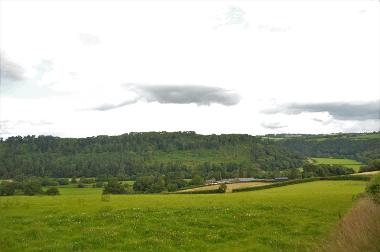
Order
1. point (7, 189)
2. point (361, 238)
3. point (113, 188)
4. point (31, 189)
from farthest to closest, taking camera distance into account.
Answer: point (113, 188), point (7, 189), point (31, 189), point (361, 238)

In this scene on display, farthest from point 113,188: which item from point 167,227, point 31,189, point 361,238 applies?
point 361,238

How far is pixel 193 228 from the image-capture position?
30812 millimetres

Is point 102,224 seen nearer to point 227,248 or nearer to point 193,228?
point 193,228

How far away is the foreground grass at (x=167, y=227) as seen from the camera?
87.1 feet

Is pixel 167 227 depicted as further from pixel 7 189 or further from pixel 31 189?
pixel 7 189

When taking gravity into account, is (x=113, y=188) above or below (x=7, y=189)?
below

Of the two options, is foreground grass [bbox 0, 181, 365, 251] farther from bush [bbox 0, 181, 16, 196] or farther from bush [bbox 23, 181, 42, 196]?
bush [bbox 0, 181, 16, 196]

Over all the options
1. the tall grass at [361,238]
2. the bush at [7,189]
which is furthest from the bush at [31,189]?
the tall grass at [361,238]

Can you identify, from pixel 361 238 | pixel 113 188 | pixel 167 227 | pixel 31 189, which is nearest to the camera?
pixel 361 238

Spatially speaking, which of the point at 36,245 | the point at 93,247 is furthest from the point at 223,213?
the point at 36,245

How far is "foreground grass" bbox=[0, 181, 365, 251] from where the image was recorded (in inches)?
1045

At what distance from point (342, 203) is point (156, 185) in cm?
8630

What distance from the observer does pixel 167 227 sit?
3103 cm

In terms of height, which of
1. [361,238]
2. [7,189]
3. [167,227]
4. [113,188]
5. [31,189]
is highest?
[361,238]
